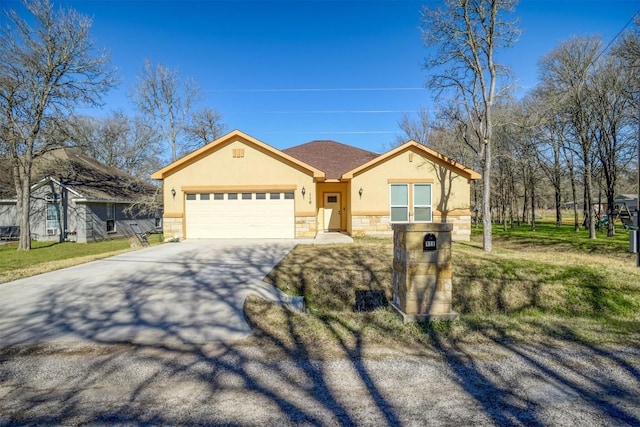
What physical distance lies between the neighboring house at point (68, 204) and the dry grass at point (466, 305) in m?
14.0

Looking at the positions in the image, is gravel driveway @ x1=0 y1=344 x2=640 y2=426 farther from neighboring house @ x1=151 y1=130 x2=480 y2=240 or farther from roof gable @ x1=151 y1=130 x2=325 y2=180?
roof gable @ x1=151 y1=130 x2=325 y2=180

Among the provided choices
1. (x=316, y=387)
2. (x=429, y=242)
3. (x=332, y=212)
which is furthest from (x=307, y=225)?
(x=316, y=387)

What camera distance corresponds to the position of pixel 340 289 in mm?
7898

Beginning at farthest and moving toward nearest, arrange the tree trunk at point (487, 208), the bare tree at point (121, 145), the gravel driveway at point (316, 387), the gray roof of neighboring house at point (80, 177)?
the bare tree at point (121, 145) → the gray roof of neighboring house at point (80, 177) → the tree trunk at point (487, 208) → the gravel driveway at point (316, 387)

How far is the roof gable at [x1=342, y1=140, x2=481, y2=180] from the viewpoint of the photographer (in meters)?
14.8

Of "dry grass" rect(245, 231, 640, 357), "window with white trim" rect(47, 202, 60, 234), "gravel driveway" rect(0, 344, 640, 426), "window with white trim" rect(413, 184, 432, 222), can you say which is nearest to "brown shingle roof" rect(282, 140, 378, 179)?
"window with white trim" rect(413, 184, 432, 222)

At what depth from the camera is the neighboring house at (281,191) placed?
47.2 ft

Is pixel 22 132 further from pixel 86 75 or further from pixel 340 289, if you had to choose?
pixel 340 289

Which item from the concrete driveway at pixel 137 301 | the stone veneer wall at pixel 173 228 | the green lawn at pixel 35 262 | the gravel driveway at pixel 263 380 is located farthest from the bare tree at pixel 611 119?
the green lawn at pixel 35 262

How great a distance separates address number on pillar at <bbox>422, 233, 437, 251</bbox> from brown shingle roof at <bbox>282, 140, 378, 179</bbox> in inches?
500

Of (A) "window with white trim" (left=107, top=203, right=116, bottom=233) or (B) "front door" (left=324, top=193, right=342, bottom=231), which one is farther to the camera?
(A) "window with white trim" (left=107, top=203, right=116, bottom=233)

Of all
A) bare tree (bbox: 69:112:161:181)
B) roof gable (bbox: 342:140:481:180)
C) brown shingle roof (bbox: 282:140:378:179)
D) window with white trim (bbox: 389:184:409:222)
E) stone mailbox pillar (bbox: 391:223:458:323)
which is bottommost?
stone mailbox pillar (bbox: 391:223:458:323)

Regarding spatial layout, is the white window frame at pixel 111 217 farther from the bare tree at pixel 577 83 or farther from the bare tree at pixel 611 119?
the bare tree at pixel 611 119

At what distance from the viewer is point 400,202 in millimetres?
15156
